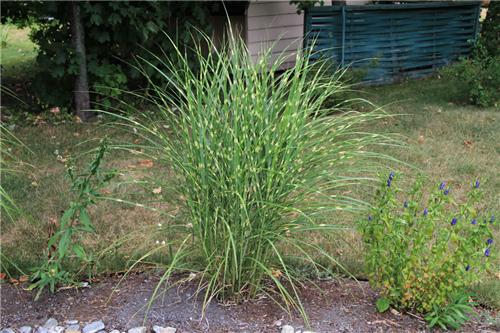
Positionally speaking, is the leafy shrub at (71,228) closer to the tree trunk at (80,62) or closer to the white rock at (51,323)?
the white rock at (51,323)

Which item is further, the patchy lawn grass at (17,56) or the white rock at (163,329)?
the patchy lawn grass at (17,56)

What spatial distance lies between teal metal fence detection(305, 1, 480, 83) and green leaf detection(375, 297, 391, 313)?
5971 millimetres

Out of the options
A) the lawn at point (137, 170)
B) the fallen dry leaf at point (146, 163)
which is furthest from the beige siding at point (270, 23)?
the fallen dry leaf at point (146, 163)

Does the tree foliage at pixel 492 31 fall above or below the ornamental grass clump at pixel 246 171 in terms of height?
above

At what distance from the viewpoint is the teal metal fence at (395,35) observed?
8812 mm

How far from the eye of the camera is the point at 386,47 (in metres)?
9.37

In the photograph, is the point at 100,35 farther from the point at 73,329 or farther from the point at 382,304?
the point at 382,304

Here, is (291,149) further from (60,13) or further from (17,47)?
(17,47)

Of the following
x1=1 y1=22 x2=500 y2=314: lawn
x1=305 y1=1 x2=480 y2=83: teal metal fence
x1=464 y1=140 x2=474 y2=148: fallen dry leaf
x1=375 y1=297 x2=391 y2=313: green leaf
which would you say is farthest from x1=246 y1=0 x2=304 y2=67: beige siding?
x1=375 y1=297 x2=391 y2=313: green leaf

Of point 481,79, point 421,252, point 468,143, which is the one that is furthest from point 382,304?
point 481,79

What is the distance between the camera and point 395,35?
9383 mm

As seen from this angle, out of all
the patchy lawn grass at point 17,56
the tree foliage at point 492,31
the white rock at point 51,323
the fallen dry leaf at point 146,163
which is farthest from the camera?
the patchy lawn grass at point 17,56

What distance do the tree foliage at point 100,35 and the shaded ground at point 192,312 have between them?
378 centimetres

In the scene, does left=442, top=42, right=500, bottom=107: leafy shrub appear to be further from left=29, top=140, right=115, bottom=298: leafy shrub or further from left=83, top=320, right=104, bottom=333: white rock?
left=83, top=320, right=104, bottom=333: white rock
